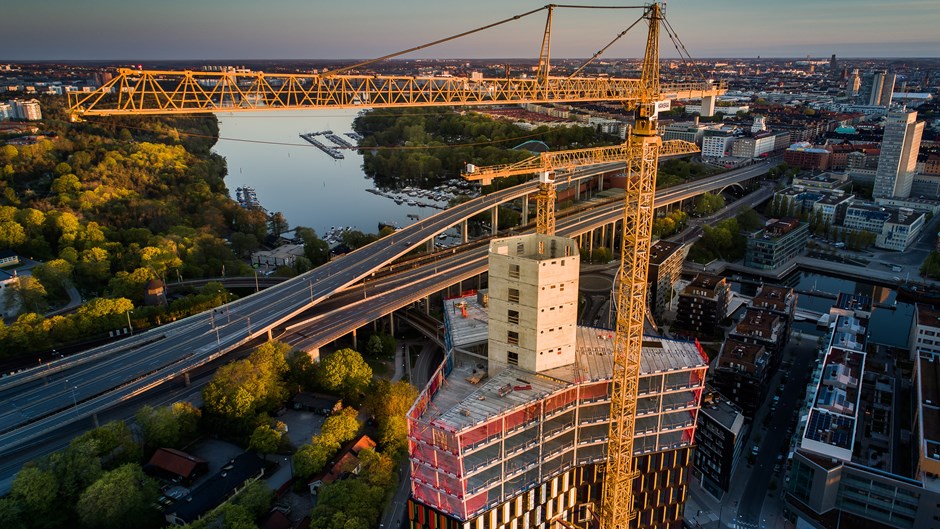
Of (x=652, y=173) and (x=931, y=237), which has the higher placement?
(x=652, y=173)

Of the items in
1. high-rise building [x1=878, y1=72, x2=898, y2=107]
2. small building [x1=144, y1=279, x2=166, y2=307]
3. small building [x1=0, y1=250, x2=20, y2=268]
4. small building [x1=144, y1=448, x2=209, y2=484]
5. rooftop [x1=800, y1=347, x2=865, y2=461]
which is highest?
high-rise building [x1=878, y1=72, x2=898, y2=107]

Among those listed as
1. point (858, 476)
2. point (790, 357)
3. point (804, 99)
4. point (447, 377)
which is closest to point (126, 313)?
point (447, 377)

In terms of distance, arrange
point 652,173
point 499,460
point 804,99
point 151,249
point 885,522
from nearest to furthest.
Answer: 1. point 499,460
2. point 652,173
3. point 885,522
4. point 151,249
5. point 804,99

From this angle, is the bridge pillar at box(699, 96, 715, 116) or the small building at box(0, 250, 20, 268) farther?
the bridge pillar at box(699, 96, 715, 116)

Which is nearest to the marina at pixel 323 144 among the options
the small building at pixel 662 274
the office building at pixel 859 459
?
the small building at pixel 662 274

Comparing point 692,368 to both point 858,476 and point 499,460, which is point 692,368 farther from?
point 858,476

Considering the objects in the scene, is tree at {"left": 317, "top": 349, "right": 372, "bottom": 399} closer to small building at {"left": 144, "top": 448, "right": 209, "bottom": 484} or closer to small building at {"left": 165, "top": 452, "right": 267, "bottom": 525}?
small building at {"left": 165, "top": 452, "right": 267, "bottom": 525}

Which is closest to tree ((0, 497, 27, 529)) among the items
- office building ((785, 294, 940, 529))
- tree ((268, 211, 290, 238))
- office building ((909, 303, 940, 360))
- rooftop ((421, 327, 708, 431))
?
rooftop ((421, 327, 708, 431))

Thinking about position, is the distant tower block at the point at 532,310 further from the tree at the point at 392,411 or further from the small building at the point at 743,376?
the small building at the point at 743,376
